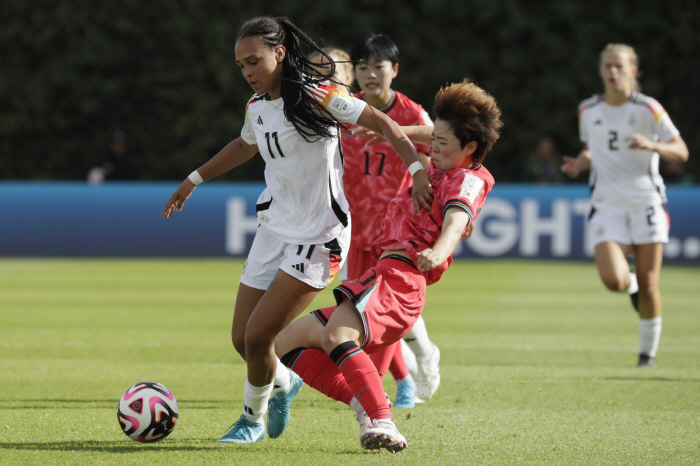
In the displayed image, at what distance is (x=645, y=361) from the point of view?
24.1 ft

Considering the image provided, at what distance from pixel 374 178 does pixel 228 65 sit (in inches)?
603

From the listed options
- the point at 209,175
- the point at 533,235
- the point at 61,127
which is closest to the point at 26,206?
the point at 61,127

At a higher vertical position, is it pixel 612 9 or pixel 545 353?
pixel 612 9

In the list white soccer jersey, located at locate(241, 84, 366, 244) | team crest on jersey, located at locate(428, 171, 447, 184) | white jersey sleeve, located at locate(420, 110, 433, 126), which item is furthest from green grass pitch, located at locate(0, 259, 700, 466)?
white jersey sleeve, located at locate(420, 110, 433, 126)

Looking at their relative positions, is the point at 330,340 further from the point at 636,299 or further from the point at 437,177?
the point at 636,299

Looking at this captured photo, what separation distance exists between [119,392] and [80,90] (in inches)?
626

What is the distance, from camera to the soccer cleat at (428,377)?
5988 millimetres

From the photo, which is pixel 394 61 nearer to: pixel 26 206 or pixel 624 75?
pixel 624 75

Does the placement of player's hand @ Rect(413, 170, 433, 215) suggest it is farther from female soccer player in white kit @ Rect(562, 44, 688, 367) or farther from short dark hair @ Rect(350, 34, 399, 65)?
female soccer player in white kit @ Rect(562, 44, 688, 367)

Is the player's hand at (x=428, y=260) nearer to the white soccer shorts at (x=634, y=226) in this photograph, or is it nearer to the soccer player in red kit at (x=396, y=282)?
the soccer player in red kit at (x=396, y=282)

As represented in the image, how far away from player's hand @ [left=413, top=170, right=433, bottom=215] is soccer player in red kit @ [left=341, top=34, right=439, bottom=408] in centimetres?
142

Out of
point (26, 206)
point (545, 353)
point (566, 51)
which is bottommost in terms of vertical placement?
point (26, 206)

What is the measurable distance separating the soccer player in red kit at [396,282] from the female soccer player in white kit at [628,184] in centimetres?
313

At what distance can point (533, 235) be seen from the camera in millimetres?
15359
